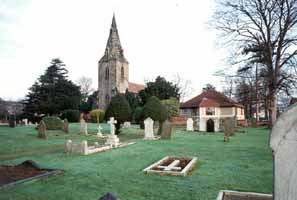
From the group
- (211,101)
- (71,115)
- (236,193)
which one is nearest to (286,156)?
(236,193)

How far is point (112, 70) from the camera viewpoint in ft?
210

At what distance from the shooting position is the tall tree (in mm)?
44594

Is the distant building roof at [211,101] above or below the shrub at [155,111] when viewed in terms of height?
above

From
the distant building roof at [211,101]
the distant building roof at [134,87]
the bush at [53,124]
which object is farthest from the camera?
the distant building roof at [134,87]

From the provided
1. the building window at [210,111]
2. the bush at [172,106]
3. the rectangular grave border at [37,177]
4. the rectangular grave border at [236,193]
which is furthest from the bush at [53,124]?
the building window at [210,111]

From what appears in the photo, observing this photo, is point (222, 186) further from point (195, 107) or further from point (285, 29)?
point (195, 107)

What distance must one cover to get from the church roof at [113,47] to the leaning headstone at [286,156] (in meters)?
64.0

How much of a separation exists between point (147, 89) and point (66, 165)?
38.0 m

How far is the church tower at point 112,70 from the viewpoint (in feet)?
209

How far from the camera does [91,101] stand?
212 feet

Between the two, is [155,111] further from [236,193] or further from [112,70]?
[112,70]

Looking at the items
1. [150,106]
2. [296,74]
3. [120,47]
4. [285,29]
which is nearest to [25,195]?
[150,106]

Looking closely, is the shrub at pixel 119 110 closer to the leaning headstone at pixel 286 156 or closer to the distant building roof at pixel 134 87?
the leaning headstone at pixel 286 156

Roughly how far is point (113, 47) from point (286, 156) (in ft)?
217
